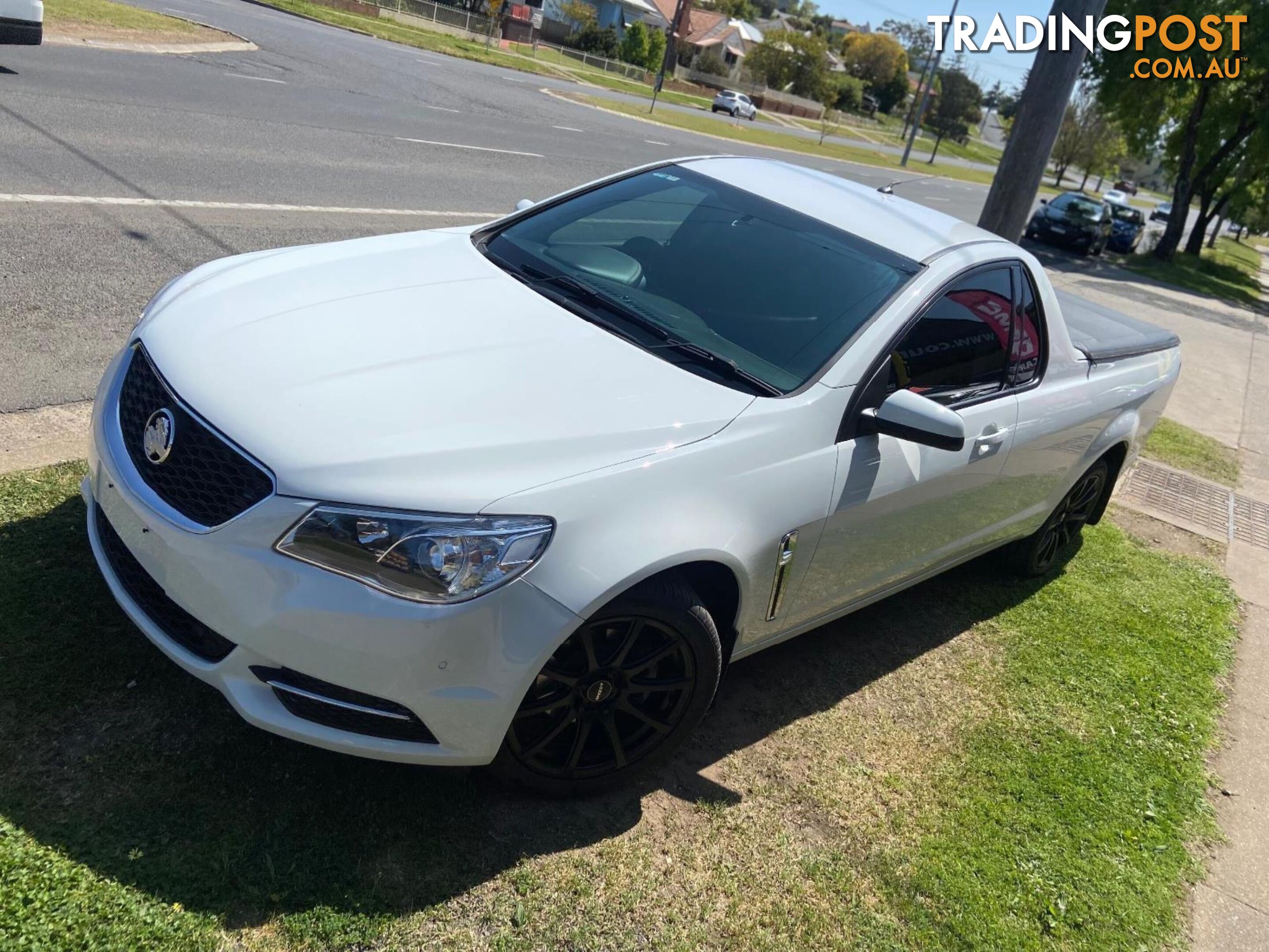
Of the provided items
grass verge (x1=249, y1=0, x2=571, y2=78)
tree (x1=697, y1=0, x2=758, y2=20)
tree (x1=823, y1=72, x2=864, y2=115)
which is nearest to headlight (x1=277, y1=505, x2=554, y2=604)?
grass verge (x1=249, y1=0, x2=571, y2=78)

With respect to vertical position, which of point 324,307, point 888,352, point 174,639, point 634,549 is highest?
point 888,352

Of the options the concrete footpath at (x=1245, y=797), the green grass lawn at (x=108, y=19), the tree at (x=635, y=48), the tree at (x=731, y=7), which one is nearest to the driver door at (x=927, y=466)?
the concrete footpath at (x=1245, y=797)

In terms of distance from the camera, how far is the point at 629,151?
19688mm

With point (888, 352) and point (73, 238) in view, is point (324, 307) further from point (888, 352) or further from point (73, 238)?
point (73, 238)

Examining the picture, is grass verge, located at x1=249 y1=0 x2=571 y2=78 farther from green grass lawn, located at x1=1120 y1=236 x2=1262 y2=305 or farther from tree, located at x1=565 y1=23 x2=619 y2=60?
tree, located at x1=565 y1=23 x2=619 y2=60

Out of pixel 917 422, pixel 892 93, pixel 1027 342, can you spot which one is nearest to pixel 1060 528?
pixel 1027 342

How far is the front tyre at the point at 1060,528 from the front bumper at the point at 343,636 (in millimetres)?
3370

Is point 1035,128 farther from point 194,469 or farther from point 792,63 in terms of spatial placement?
point 792,63

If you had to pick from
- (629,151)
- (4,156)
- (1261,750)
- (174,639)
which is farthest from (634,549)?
(629,151)

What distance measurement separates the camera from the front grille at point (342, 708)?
2607mm

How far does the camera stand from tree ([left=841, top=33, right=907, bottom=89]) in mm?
106750

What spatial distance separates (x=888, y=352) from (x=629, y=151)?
17111mm

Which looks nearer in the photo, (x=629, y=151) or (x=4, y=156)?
(x=4, y=156)

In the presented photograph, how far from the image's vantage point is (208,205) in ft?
26.9
